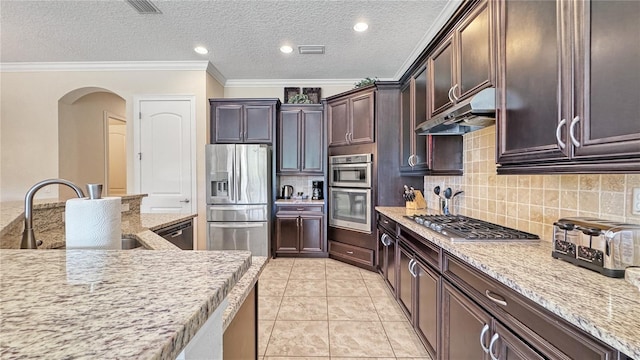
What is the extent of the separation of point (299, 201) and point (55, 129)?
141 inches

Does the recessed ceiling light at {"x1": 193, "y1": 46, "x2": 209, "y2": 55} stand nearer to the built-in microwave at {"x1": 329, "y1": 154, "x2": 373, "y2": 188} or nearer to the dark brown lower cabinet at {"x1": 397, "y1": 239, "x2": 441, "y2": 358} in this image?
the built-in microwave at {"x1": 329, "y1": 154, "x2": 373, "y2": 188}

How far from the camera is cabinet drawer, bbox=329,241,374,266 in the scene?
11.8 feet

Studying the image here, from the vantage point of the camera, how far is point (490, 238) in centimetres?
151

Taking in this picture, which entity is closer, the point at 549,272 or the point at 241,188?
the point at 549,272

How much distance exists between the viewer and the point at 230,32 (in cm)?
310

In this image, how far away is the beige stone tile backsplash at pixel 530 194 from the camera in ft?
3.91

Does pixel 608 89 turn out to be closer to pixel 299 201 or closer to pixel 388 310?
pixel 388 310

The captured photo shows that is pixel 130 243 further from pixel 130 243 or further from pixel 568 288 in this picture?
pixel 568 288

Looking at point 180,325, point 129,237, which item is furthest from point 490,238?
point 129,237

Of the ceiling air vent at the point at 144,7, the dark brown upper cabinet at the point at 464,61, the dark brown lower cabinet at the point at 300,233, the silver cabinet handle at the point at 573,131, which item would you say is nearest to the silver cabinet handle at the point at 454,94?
the dark brown upper cabinet at the point at 464,61

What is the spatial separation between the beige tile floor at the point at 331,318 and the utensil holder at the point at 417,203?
92 centimetres

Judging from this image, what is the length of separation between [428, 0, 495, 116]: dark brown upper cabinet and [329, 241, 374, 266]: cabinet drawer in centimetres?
201

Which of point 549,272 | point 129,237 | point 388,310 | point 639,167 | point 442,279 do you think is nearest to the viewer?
point 639,167

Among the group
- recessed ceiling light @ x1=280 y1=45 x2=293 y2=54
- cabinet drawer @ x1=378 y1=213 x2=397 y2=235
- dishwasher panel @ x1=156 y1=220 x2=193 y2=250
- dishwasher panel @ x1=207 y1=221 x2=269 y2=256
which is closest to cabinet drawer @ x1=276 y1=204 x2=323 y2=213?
dishwasher panel @ x1=207 y1=221 x2=269 y2=256
